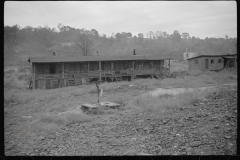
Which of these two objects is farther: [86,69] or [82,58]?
[86,69]

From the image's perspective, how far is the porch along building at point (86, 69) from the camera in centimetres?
2069

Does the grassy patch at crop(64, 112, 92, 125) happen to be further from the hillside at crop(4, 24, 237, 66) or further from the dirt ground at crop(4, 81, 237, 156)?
the hillside at crop(4, 24, 237, 66)

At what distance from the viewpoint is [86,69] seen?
22938 mm

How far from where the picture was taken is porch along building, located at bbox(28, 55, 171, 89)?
20688 mm

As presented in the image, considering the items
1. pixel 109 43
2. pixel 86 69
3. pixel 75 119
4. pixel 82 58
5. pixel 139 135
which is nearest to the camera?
pixel 139 135

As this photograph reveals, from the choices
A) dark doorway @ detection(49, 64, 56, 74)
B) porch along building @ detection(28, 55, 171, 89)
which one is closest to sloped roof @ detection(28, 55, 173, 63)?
porch along building @ detection(28, 55, 171, 89)

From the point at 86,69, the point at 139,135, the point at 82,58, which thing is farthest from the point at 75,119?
the point at 86,69

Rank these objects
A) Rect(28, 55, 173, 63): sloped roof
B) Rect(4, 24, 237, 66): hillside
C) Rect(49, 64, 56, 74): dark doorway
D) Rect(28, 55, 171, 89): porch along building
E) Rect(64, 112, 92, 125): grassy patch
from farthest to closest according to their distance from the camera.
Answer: Rect(4, 24, 237, 66): hillside → Rect(49, 64, 56, 74): dark doorway → Rect(28, 55, 171, 89): porch along building → Rect(28, 55, 173, 63): sloped roof → Rect(64, 112, 92, 125): grassy patch

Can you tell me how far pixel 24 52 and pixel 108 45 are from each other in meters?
22.4

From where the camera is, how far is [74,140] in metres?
5.21

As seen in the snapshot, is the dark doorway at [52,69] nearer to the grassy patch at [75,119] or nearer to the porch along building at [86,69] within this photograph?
the porch along building at [86,69]

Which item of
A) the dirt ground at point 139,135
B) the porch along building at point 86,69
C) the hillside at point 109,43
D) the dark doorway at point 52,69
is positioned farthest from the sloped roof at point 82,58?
the hillside at point 109,43

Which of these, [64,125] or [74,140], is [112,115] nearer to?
[64,125]

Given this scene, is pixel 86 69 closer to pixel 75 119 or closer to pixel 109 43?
pixel 75 119
